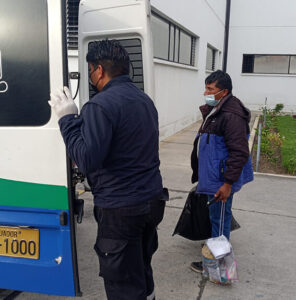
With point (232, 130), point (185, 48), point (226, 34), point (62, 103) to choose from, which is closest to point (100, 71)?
point (62, 103)

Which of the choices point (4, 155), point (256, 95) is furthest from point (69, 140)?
point (256, 95)

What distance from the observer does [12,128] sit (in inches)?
80.0

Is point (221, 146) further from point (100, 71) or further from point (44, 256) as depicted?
point (44, 256)

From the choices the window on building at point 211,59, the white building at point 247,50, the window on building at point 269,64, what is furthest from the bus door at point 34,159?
the window on building at point 269,64

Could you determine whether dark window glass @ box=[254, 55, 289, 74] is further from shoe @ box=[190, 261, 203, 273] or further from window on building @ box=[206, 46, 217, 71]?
shoe @ box=[190, 261, 203, 273]

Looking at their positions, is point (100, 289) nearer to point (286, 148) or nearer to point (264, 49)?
point (286, 148)

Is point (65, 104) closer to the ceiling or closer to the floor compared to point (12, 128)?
closer to the ceiling

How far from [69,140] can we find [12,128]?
17.5 inches

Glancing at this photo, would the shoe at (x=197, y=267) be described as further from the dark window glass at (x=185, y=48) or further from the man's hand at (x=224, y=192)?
the dark window glass at (x=185, y=48)

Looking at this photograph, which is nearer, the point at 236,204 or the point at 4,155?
the point at 4,155

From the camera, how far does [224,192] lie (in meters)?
2.81

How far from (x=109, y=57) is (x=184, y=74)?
10.2 m

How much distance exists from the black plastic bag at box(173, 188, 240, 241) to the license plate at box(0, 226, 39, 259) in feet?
5.28

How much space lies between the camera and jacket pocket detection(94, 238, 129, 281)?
6.50 ft
